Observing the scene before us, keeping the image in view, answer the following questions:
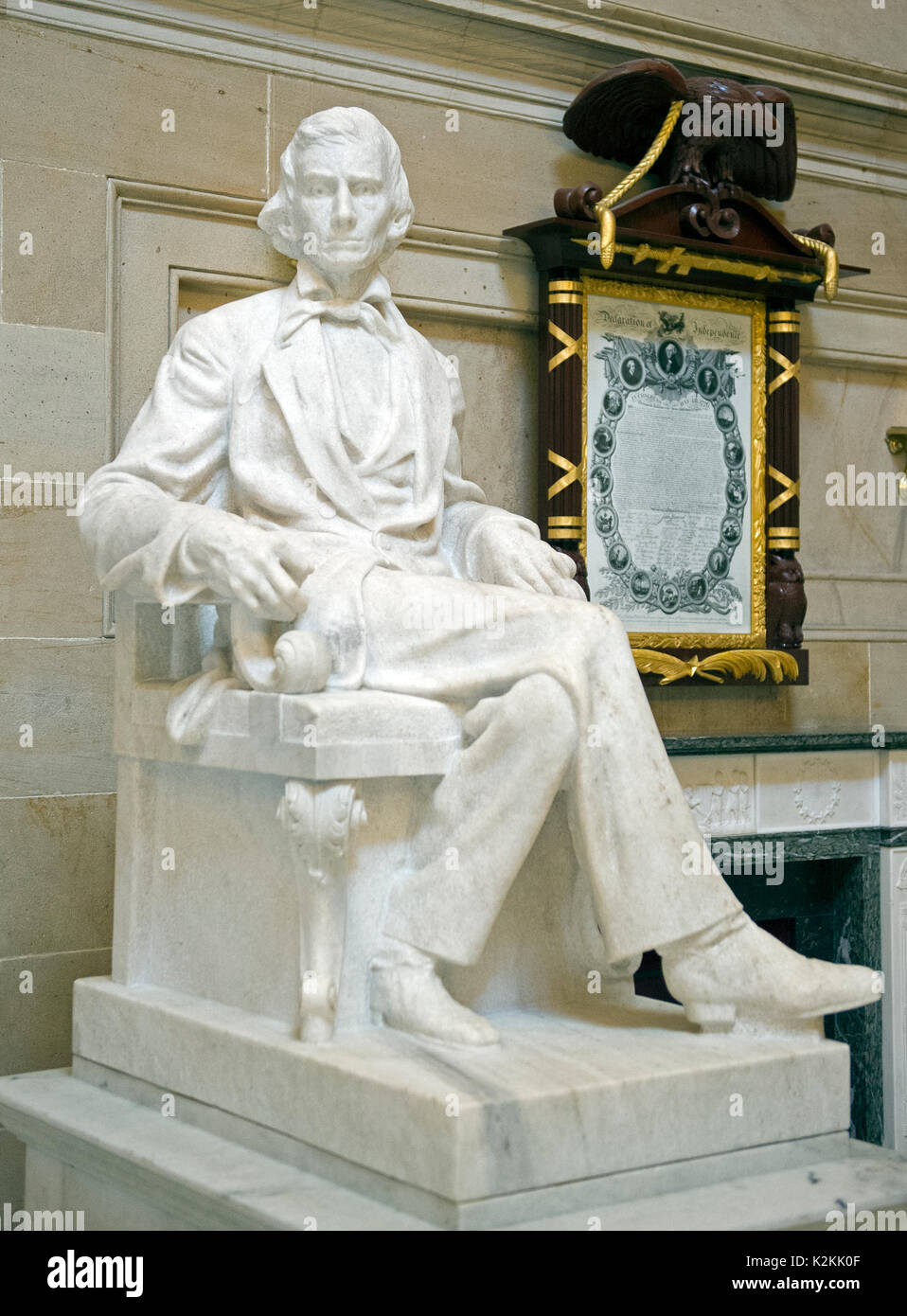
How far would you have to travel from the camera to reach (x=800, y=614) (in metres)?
5.48

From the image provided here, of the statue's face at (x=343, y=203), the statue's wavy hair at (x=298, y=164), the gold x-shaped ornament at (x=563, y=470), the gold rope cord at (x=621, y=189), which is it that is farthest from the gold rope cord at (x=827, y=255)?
the statue's face at (x=343, y=203)

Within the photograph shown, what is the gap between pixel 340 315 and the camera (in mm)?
3371

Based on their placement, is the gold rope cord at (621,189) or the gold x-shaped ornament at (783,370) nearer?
the gold rope cord at (621,189)

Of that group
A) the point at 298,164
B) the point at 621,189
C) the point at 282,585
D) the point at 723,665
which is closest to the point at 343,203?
the point at 298,164

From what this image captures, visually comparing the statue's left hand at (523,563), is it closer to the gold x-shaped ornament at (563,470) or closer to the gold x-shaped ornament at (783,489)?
the gold x-shaped ornament at (563,470)

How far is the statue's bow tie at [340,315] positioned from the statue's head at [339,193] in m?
0.06

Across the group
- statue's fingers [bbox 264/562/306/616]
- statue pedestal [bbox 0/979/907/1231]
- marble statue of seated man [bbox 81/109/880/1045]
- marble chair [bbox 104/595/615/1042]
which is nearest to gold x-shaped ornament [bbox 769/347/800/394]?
marble statue of seated man [bbox 81/109/880/1045]

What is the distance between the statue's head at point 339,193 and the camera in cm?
323

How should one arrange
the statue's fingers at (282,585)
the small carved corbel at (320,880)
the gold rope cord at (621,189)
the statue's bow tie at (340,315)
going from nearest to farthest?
1. the small carved corbel at (320,880)
2. the statue's fingers at (282,585)
3. the statue's bow tie at (340,315)
4. the gold rope cord at (621,189)

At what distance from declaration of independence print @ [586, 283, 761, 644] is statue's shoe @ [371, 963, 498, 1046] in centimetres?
244

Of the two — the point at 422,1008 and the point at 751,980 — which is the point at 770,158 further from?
the point at 422,1008

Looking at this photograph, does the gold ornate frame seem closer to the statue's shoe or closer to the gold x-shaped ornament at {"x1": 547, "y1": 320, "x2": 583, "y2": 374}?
the gold x-shaped ornament at {"x1": 547, "y1": 320, "x2": 583, "y2": 374}

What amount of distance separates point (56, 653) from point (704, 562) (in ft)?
7.15

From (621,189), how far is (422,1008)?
3.02 meters
